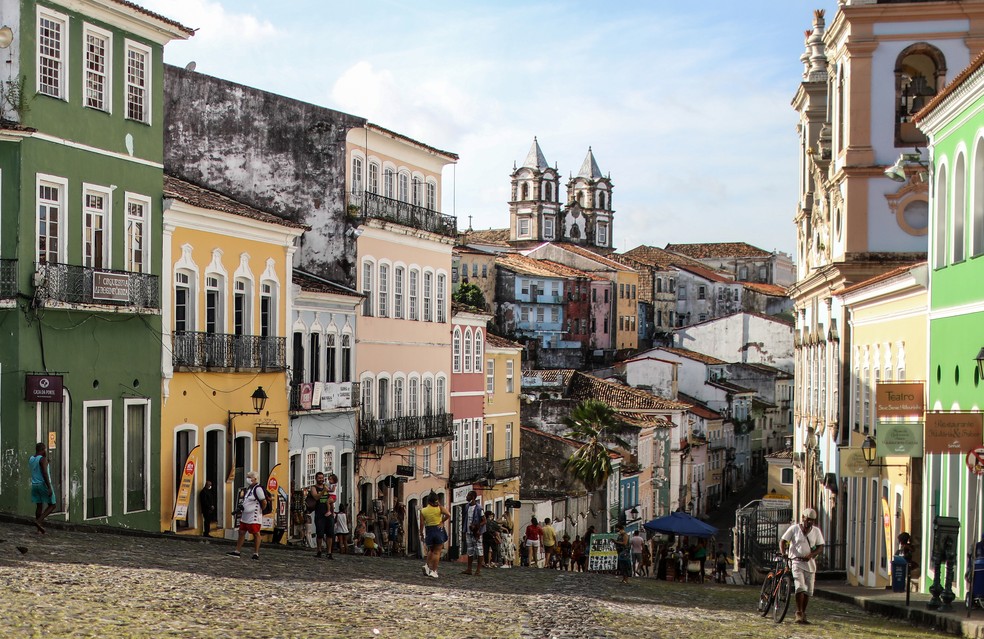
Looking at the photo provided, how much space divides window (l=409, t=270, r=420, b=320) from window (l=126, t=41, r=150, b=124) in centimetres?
1767

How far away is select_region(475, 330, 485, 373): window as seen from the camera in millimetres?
53497

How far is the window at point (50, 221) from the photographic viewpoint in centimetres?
2677

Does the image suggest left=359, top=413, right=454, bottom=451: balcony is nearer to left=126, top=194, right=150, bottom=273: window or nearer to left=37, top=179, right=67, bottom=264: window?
left=126, top=194, right=150, bottom=273: window

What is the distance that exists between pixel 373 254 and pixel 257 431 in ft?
34.2

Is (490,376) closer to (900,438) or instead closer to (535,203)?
(900,438)

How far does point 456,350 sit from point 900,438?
88.5ft

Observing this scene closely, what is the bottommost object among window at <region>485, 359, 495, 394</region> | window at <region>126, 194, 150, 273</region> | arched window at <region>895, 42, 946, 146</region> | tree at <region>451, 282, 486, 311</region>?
window at <region>485, 359, 495, 394</region>

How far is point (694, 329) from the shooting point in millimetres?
117125

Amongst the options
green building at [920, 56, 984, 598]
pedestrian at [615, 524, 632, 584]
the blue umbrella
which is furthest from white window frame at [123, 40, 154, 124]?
the blue umbrella

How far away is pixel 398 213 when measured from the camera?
45750 millimetres

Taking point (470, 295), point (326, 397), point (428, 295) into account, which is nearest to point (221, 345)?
point (326, 397)


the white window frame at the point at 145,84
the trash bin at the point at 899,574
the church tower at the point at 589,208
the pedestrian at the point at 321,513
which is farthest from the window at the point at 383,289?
the church tower at the point at 589,208

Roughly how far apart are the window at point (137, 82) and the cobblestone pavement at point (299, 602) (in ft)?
27.2

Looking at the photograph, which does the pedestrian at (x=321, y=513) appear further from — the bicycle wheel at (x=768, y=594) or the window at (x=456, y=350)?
the window at (x=456, y=350)
